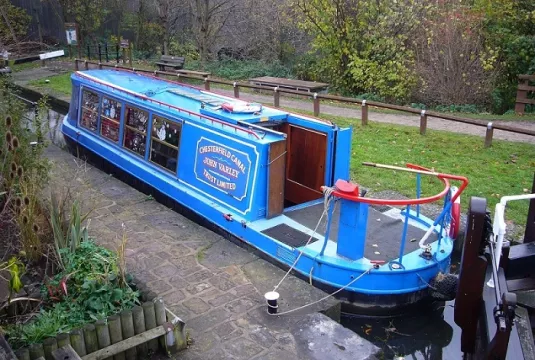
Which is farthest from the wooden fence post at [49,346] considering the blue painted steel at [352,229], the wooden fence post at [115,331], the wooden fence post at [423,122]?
the wooden fence post at [423,122]

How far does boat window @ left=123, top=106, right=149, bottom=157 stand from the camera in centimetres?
821

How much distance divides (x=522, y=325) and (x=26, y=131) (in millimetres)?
5753

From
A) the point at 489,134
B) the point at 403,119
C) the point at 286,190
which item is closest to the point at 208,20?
the point at 403,119

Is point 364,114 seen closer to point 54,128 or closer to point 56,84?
point 54,128

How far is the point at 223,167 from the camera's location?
22.2ft

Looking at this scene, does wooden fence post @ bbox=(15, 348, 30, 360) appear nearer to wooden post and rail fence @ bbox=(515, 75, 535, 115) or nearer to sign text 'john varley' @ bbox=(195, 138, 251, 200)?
sign text 'john varley' @ bbox=(195, 138, 251, 200)

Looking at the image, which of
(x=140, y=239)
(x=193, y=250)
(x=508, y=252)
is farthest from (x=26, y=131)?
(x=508, y=252)

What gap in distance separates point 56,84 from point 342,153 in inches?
497

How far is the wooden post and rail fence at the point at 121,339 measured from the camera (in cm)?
395

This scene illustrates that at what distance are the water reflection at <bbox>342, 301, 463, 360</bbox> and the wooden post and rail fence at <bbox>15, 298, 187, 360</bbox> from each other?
208 cm

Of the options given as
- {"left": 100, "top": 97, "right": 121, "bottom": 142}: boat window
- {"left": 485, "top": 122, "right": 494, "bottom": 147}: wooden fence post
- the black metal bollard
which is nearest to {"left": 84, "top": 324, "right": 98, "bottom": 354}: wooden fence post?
the black metal bollard

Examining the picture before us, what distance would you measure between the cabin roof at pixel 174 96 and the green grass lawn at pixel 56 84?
20.5ft

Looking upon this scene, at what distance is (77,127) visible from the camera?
9969 mm

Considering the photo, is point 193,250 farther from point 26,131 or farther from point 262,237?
point 26,131
